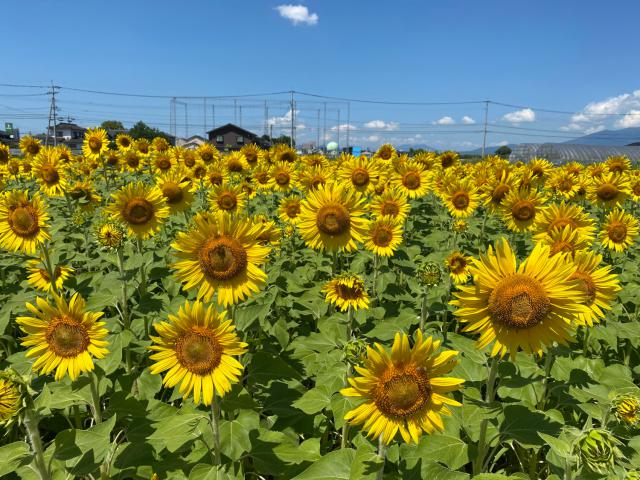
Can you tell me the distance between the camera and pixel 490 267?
2137 mm

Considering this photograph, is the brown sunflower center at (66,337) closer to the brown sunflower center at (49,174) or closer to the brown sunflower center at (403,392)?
the brown sunflower center at (403,392)

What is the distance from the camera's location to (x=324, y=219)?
411cm

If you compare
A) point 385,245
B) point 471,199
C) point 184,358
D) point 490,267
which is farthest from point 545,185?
point 184,358

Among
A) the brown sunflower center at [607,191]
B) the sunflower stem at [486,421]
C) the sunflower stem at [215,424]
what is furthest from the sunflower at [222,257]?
the brown sunflower center at [607,191]

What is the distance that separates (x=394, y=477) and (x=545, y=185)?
28.5 feet

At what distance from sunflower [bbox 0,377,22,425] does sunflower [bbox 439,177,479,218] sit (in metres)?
6.52

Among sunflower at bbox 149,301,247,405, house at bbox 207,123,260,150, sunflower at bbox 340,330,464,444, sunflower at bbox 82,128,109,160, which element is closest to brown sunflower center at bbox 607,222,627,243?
sunflower at bbox 340,330,464,444

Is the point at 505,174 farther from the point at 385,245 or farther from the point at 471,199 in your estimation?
the point at 385,245

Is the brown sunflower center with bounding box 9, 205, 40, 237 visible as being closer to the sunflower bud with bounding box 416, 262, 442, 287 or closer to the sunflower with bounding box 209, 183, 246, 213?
the sunflower with bounding box 209, 183, 246, 213

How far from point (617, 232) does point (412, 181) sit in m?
3.21

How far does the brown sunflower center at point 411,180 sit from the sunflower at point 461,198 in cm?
55

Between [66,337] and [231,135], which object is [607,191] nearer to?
[66,337]

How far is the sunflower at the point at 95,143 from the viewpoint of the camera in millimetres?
9320

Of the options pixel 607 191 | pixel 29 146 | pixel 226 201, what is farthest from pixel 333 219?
pixel 29 146
